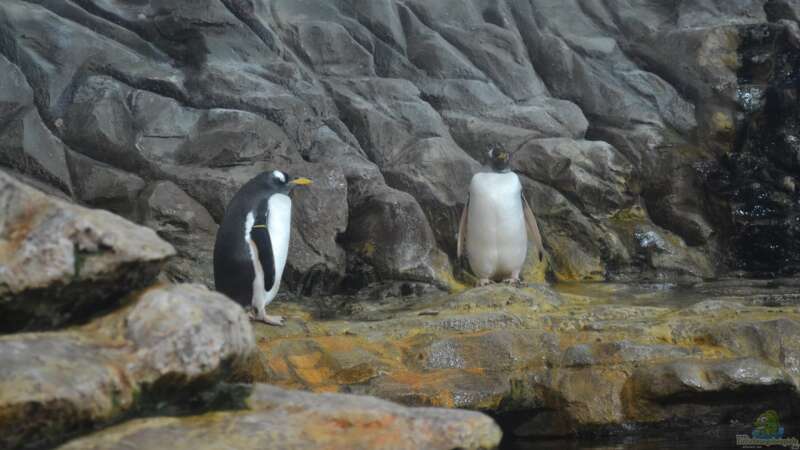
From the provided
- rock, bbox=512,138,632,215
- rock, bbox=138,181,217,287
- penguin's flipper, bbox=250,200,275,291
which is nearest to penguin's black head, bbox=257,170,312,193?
penguin's flipper, bbox=250,200,275,291

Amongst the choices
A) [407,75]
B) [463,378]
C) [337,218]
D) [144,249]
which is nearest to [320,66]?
[407,75]

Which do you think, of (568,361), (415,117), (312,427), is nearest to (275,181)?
(568,361)

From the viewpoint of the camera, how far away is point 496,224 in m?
9.48

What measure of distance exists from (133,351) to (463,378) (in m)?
2.59

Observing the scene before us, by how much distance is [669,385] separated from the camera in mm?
5773

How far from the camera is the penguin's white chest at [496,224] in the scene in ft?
31.1

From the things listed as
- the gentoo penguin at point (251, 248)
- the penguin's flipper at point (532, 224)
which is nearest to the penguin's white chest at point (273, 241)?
the gentoo penguin at point (251, 248)

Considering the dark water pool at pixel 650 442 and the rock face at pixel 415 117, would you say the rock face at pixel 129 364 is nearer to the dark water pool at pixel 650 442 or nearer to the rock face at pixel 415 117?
the dark water pool at pixel 650 442

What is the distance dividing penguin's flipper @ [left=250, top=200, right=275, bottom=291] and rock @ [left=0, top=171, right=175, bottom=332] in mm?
3242

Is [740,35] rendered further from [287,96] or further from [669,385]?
[669,385]

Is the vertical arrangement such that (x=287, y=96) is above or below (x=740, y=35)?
below

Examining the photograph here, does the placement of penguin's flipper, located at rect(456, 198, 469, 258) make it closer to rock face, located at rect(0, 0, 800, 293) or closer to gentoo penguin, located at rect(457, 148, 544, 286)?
gentoo penguin, located at rect(457, 148, 544, 286)
